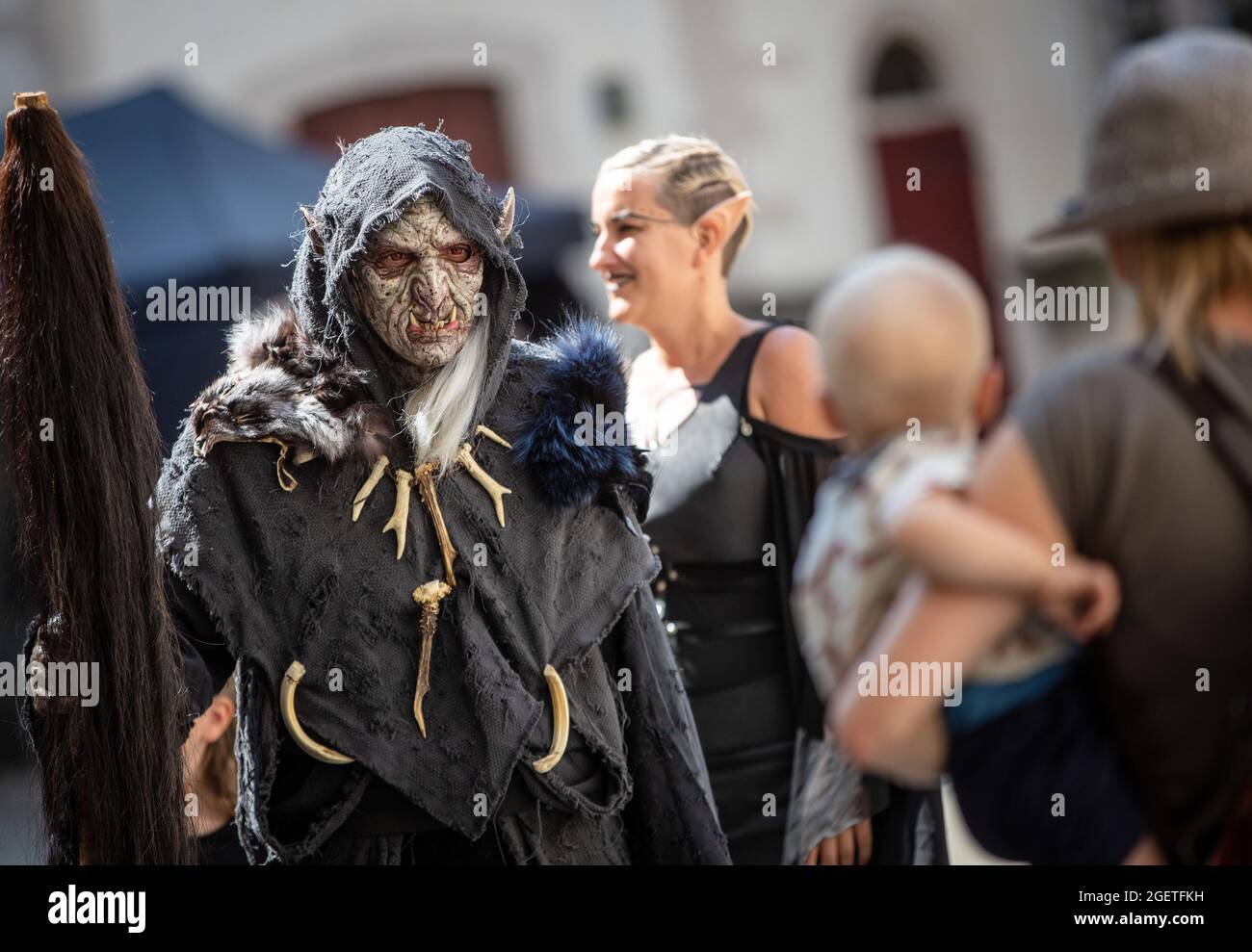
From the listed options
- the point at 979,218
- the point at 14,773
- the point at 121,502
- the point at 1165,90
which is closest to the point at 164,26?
the point at 979,218

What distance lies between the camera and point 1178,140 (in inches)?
65.0

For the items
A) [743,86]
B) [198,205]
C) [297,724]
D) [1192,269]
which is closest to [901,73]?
[743,86]

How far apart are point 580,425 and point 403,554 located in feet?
1.08

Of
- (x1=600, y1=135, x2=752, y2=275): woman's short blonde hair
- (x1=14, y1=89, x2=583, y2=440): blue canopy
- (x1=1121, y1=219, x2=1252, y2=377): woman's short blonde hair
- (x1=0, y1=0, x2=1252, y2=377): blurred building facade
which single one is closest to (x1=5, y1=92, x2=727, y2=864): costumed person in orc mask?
(x1=600, y1=135, x2=752, y2=275): woman's short blonde hair

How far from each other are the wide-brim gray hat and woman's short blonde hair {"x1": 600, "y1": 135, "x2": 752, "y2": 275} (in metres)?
1.30

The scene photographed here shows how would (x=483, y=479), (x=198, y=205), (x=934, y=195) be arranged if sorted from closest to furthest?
(x=483, y=479), (x=198, y=205), (x=934, y=195)

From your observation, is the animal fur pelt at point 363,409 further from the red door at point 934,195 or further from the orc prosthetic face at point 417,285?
the red door at point 934,195

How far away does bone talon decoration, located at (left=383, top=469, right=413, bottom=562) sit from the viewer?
2229mm

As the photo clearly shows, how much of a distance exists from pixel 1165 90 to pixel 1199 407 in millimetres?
333

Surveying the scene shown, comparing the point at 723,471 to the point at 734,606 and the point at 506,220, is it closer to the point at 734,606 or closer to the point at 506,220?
the point at 734,606

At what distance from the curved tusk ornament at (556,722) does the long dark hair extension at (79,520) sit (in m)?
0.54
